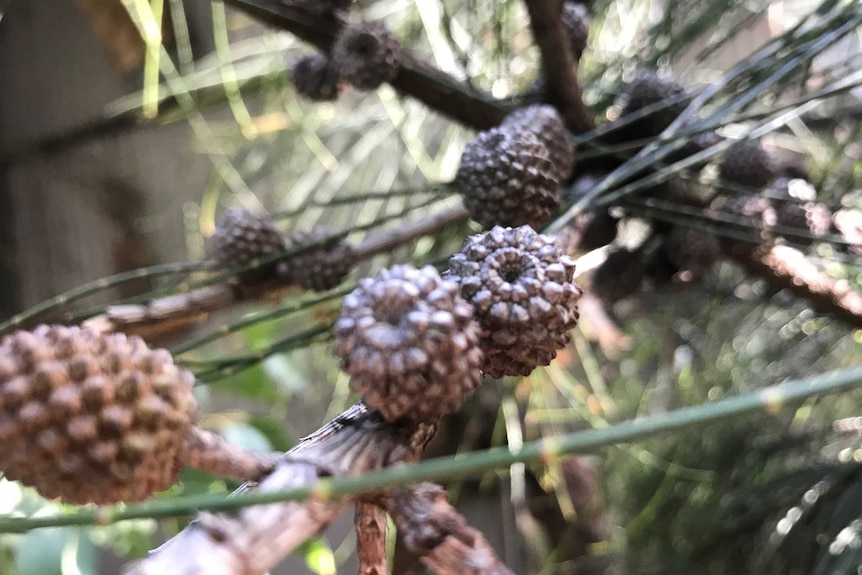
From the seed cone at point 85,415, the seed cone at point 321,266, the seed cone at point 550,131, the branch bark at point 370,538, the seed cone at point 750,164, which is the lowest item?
the branch bark at point 370,538

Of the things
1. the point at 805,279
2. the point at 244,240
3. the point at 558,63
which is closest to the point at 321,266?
the point at 244,240

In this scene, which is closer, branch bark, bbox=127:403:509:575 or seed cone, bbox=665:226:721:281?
branch bark, bbox=127:403:509:575

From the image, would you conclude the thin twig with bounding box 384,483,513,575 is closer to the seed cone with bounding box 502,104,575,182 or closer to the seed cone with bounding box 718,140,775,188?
the seed cone with bounding box 502,104,575,182

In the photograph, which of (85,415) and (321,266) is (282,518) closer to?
(85,415)

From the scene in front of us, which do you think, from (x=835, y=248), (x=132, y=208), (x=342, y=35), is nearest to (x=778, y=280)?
(x=835, y=248)

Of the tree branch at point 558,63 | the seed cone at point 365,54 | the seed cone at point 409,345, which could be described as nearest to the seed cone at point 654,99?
the tree branch at point 558,63

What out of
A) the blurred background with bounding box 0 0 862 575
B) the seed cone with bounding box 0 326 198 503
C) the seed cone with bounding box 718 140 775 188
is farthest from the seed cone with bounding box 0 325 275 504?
the seed cone with bounding box 718 140 775 188

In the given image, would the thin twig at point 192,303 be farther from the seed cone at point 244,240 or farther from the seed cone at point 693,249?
the seed cone at point 693,249
